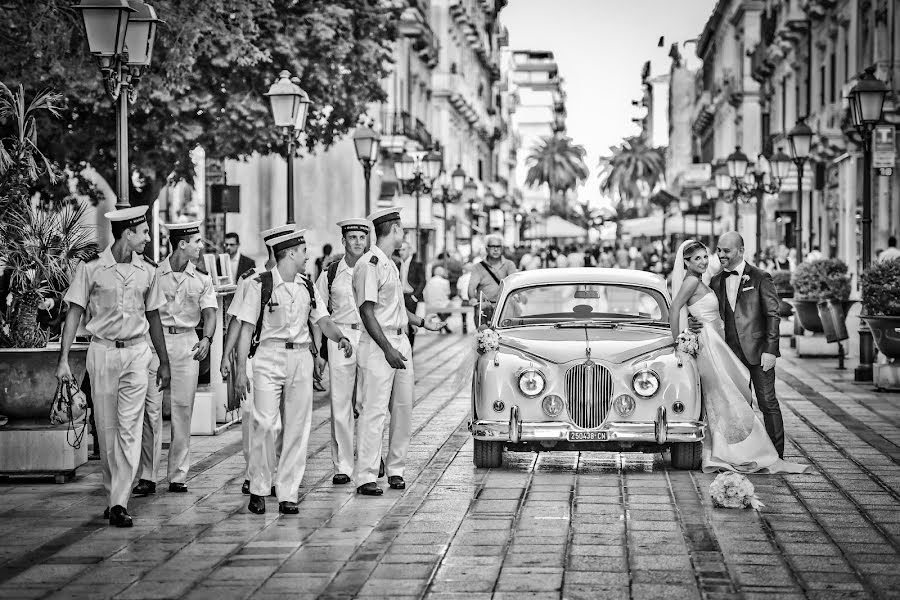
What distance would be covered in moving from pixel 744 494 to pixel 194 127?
1937 cm

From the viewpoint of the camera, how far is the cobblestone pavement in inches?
290

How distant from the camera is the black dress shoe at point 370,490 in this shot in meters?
10.2

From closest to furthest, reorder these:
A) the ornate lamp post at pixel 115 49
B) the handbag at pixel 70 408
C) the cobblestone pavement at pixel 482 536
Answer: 1. the cobblestone pavement at pixel 482 536
2. the handbag at pixel 70 408
3. the ornate lamp post at pixel 115 49

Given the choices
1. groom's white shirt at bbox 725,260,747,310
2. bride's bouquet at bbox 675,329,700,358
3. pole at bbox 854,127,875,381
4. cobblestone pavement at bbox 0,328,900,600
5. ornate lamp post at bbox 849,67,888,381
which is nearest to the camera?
cobblestone pavement at bbox 0,328,900,600

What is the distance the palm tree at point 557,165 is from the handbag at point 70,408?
119 m

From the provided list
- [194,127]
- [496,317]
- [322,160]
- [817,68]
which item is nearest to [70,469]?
[496,317]

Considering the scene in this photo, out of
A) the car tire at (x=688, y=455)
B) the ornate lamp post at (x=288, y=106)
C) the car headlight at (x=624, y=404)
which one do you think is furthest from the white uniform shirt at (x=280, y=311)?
the ornate lamp post at (x=288, y=106)

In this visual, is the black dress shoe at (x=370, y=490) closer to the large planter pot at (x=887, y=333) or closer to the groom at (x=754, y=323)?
the groom at (x=754, y=323)

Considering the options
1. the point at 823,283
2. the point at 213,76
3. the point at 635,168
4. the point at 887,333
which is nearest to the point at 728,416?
the point at 887,333

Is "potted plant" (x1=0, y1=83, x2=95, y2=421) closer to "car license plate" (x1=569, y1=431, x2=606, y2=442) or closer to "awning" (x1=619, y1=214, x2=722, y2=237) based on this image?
"car license plate" (x1=569, y1=431, x2=606, y2=442)

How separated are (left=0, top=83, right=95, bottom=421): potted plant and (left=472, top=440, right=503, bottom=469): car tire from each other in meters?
3.03

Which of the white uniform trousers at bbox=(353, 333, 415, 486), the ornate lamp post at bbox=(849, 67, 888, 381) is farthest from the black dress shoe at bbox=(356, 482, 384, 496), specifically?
the ornate lamp post at bbox=(849, 67, 888, 381)

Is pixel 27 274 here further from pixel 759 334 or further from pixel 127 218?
pixel 759 334

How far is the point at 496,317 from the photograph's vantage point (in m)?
12.5
